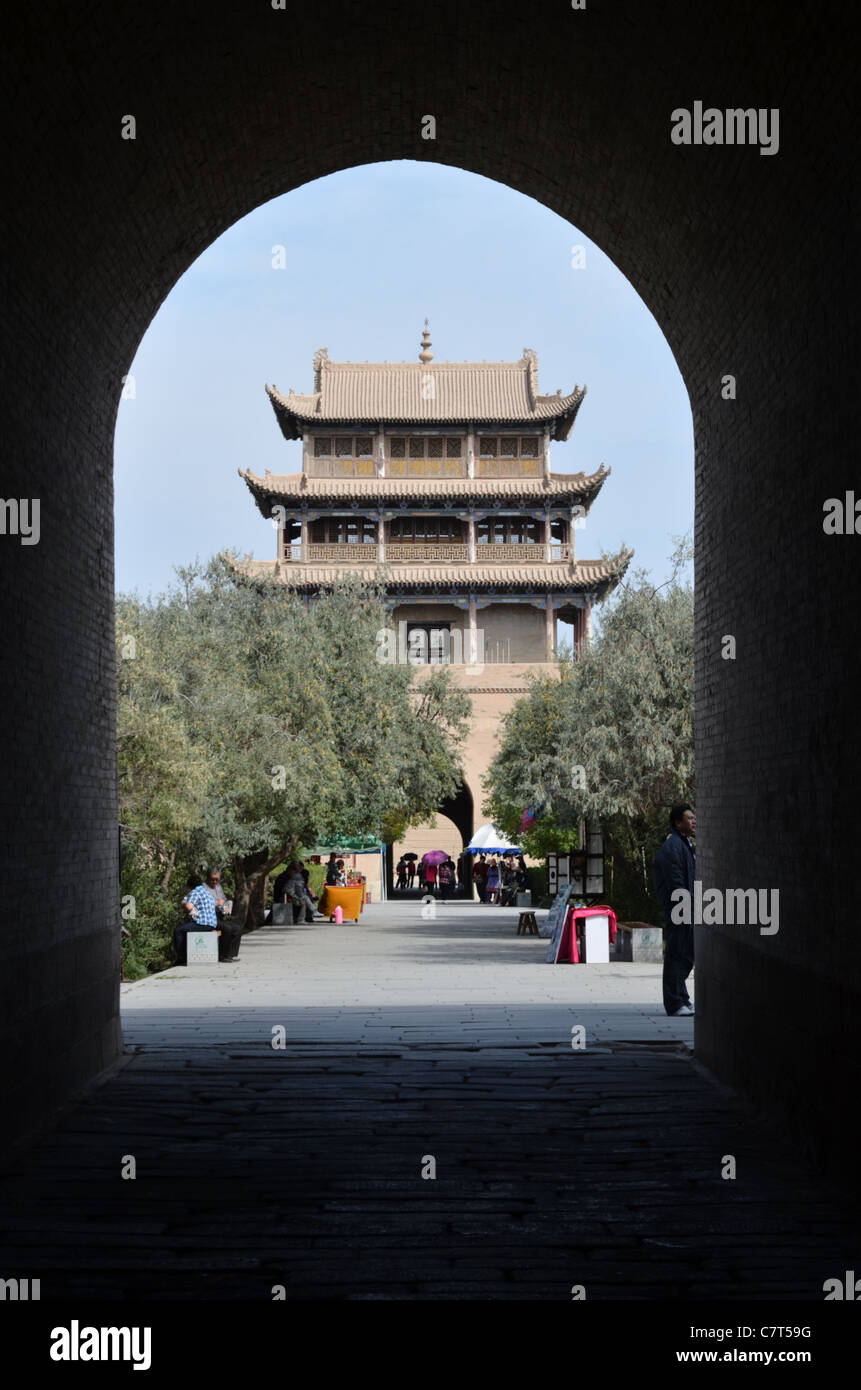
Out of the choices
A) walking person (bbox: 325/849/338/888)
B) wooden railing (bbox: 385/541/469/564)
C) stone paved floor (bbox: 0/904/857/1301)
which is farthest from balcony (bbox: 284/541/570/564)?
stone paved floor (bbox: 0/904/857/1301)

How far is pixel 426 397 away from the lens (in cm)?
5828

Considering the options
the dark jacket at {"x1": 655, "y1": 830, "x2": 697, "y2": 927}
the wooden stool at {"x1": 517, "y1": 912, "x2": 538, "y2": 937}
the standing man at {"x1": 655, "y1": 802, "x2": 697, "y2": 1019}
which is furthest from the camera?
the wooden stool at {"x1": 517, "y1": 912, "x2": 538, "y2": 937}

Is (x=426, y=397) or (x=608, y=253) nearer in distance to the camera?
(x=608, y=253)

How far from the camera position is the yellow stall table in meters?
34.4

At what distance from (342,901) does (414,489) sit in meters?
24.6

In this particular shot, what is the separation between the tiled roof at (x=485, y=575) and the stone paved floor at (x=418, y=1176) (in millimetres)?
41962

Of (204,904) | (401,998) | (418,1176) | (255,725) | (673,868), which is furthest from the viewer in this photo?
(255,725)

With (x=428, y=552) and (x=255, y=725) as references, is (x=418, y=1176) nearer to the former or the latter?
(x=255, y=725)

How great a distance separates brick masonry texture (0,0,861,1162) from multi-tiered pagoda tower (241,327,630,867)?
43418 mm

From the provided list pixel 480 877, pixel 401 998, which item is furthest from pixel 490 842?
pixel 401 998

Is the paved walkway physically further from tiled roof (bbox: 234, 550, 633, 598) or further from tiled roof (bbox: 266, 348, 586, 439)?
tiled roof (bbox: 266, 348, 586, 439)
